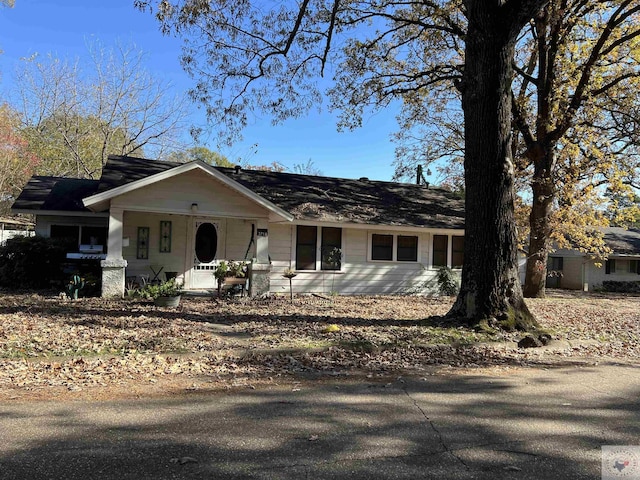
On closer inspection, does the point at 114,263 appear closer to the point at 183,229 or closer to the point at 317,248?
the point at 183,229

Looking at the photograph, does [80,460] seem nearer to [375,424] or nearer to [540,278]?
[375,424]

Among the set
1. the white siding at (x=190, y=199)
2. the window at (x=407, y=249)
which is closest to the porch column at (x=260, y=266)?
the white siding at (x=190, y=199)

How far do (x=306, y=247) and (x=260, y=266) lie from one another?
2.92m

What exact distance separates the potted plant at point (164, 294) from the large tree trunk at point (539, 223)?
12.4m

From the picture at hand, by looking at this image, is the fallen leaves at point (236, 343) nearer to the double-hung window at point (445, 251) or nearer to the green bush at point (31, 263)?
the green bush at point (31, 263)

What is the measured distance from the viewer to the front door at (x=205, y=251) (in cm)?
1502

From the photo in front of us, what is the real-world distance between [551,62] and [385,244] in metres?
8.19

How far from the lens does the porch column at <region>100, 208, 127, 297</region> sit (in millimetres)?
11828

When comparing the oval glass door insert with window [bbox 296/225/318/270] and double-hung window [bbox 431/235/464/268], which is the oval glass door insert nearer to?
window [bbox 296/225/318/270]

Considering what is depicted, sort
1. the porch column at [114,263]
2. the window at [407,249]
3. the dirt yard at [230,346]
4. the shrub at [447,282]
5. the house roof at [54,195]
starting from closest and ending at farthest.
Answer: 1. the dirt yard at [230,346]
2. the porch column at [114,263]
3. the house roof at [54,195]
4. the shrub at [447,282]
5. the window at [407,249]

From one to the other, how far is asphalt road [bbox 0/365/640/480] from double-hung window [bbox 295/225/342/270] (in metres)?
10.2

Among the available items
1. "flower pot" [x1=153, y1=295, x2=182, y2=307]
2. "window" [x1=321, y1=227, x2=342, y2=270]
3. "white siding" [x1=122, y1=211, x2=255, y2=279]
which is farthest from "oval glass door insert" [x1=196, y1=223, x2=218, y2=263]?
"flower pot" [x1=153, y1=295, x2=182, y2=307]

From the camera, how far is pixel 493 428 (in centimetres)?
428

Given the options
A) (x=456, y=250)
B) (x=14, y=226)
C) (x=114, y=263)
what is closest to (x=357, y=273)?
(x=456, y=250)
